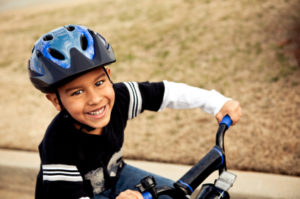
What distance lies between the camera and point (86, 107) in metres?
1.92

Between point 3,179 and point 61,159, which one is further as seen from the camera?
point 3,179

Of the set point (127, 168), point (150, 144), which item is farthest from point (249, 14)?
point (127, 168)

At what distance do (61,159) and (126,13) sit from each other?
729 centimetres

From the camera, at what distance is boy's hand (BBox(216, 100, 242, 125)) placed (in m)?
2.06

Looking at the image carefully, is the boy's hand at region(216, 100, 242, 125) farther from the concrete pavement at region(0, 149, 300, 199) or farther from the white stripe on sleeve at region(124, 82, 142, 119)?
the concrete pavement at region(0, 149, 300, 199)

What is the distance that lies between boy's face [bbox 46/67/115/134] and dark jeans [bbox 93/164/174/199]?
479mm

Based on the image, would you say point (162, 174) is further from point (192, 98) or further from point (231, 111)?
point (231, 111)

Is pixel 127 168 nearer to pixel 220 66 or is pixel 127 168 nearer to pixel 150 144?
pixel 150 144

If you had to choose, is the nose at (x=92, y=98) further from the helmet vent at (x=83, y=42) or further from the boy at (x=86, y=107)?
the helmet vent at (x=83, y=42)

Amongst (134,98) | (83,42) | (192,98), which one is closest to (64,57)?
(83,42)

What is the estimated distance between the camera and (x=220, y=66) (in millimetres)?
5156

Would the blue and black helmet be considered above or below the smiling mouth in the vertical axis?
above

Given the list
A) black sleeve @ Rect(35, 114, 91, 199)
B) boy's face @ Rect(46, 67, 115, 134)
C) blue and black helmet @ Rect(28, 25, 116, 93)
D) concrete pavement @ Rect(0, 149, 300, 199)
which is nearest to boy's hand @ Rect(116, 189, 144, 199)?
black sleeve @ Rect(35, 114, 91, 199)

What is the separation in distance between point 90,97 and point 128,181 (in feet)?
2.37
